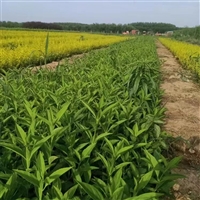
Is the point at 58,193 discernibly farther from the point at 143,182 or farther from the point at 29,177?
the point at 143,182

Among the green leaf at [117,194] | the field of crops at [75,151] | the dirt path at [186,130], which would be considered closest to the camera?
the green leaf at [117,194]

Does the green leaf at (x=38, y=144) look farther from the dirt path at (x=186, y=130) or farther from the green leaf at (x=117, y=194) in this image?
the dirt path at (x=186, y=130)

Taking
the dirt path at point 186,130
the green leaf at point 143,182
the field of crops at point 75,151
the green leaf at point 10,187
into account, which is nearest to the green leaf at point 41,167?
the field of crops at point 75,151

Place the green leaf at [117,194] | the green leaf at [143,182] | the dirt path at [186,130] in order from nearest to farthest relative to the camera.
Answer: the green leaf at [117,194]
the green leaf at [143,182]
the dirt path at [186,130]

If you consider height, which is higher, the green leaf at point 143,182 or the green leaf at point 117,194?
the green leaf at point 117,194

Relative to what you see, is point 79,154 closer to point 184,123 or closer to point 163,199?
point 163,199

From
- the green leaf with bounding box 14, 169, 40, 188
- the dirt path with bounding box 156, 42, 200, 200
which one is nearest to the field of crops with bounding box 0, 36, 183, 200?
the green leaf with bounding box 14, 169, 40, 188

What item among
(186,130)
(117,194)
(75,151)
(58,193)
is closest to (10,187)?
(58,193)

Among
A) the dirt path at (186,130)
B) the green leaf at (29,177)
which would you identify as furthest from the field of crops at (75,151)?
the dirt path at (186,130)

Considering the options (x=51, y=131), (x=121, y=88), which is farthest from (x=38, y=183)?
(x=121, y=88)

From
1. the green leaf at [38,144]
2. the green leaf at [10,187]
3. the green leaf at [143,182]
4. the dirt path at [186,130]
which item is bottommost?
the dirt path at [186,130]

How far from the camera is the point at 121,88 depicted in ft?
10.4

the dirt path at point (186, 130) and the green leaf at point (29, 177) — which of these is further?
the dirt path at point (186, 130)

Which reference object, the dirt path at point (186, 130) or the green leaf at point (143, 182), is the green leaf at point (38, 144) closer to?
the green leaf at point (143, 182)
